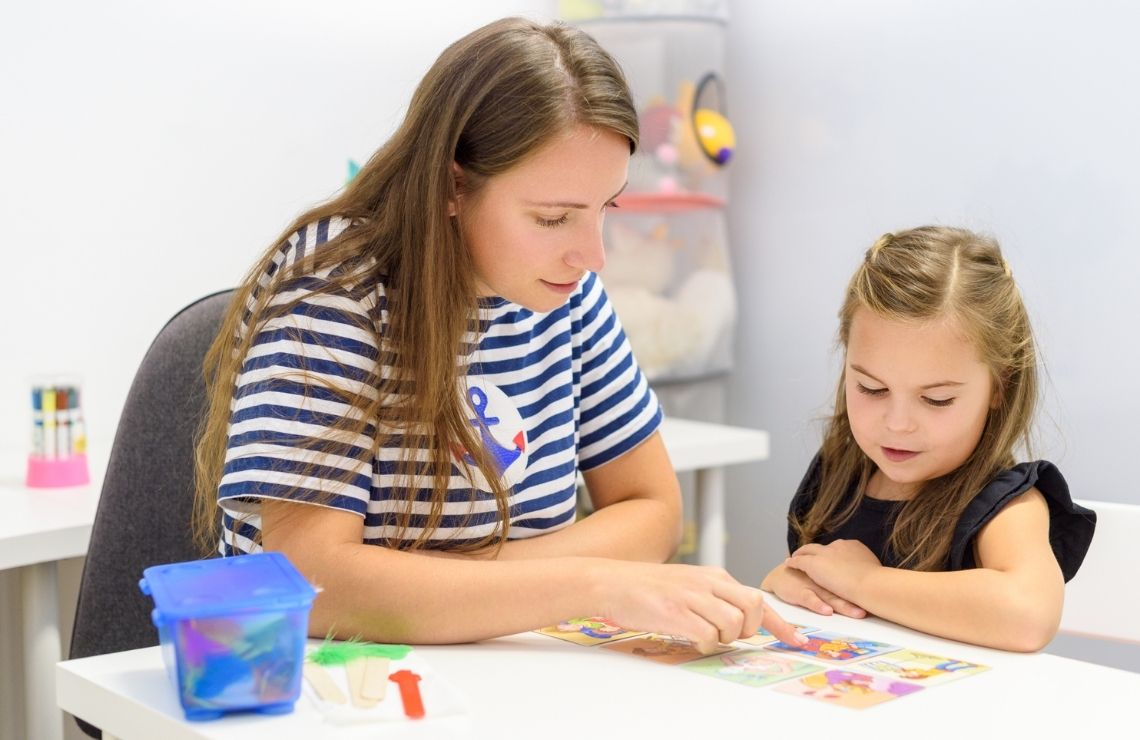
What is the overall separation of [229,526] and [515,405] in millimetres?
291

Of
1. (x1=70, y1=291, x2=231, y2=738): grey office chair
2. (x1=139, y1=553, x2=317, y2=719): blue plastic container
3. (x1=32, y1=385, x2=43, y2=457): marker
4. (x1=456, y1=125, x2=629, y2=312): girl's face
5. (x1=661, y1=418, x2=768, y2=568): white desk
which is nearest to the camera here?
(x1=139, y1=553, x2=317, y2=719): blue plastic container

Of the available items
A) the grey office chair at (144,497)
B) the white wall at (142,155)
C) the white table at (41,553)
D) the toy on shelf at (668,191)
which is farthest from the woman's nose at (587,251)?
the toy on shelf at (668,191)

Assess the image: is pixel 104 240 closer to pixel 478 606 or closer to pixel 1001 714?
pixel 478 606

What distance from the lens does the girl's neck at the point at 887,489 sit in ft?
4.17

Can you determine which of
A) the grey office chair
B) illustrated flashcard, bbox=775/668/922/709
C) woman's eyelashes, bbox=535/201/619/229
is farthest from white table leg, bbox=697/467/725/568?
illustrated flashcard, bbox=775/668/922/709

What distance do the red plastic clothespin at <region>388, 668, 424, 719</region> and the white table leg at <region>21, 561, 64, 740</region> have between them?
783mm

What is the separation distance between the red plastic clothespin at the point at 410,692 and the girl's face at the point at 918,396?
1.76 ft

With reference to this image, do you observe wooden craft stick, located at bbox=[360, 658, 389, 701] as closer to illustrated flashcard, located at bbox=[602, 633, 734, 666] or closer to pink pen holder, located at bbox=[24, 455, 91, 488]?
illustrated flashcard, located at bbox=[602, 633, 734, 666]

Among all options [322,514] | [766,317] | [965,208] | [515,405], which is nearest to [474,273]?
[515,405]

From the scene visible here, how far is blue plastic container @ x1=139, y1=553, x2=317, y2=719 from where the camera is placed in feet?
2.61

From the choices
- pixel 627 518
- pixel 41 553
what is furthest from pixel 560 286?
pixel 41 553

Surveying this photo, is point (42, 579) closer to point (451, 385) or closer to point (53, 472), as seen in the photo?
point (53, 472)

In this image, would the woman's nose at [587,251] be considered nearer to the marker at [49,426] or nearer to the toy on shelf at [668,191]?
the marker at [49,426]

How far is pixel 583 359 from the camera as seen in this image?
137 cm
